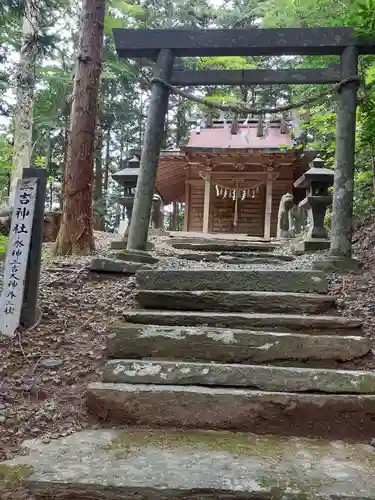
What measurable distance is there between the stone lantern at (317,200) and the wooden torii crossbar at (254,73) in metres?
1.60

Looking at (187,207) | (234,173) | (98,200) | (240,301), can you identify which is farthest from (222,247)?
(98,200)

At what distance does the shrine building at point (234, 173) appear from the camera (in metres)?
12.8

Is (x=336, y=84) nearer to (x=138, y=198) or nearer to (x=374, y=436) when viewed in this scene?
(x=138, y=198)

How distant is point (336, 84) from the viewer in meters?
5.13

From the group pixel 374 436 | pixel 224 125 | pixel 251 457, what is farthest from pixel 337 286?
pixel 224 125

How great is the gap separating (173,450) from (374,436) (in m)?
1.27

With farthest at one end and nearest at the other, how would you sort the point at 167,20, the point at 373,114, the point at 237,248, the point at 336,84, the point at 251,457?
the point at 167,20 < the point at 237,248 < the point at 373,114 < the point at 336,84 < the point at 251,457

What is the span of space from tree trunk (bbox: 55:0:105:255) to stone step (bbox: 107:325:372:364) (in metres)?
2.98

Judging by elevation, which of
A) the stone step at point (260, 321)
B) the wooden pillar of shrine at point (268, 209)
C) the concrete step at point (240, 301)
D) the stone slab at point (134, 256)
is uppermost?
the wooden pillar of shrine at point (268, 209)

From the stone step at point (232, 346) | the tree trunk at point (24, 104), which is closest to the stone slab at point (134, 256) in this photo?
the stone step at point (232, 346)

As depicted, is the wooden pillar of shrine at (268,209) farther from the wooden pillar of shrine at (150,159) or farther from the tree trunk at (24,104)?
the wooden pillar of shrine at (150,159)

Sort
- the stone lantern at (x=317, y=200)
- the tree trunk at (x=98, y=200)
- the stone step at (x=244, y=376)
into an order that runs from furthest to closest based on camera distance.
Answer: the tree trunk at (x=98, y=200)
the stone lantern at (x=317, y=200)
the stone step at (x=244, y=376)

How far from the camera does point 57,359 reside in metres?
3.09

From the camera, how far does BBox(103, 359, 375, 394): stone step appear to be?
2.76 metres
